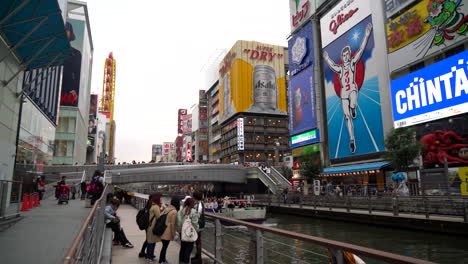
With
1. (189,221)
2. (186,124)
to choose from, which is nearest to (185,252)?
(189,221)

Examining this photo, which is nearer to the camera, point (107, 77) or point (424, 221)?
point (424, 221)

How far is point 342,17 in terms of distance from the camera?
159ft

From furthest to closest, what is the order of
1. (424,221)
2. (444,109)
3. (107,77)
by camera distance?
1. (107,77)
2. (444,109)
3. (424,221)

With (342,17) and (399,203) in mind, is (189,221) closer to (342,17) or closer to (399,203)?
(399,203)

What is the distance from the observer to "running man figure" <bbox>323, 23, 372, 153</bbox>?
44.1 meters

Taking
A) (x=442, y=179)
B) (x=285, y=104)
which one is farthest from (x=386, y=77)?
(x=285, y=104)

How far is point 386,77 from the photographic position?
133ft

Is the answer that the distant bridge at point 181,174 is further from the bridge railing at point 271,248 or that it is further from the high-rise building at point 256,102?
the bridge railing at point 271,248

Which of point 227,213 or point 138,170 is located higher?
point 138,170

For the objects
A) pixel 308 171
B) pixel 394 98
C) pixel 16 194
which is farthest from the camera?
pixel 308 171

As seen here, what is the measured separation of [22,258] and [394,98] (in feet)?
122

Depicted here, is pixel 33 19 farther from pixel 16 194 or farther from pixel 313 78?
pixel 313 78

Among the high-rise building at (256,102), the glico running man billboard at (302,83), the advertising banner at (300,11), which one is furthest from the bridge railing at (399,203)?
the high-rise building at (256,102)

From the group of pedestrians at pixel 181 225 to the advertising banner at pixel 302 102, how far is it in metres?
49.5
